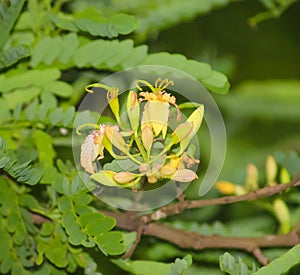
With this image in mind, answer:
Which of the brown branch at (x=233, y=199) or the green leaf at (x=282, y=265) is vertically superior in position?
the green leaf at (x=282, y=265)

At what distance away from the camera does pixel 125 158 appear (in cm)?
50

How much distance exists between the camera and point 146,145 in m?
0.49

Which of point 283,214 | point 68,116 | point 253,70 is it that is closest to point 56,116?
point 68,116

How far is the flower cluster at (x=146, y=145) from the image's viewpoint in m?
0.50

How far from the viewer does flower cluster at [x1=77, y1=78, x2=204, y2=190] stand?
0.50 metres

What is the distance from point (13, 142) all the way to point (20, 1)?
0.11m

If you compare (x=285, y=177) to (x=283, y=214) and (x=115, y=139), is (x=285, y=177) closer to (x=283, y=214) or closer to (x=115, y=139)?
(x=283, y=214)

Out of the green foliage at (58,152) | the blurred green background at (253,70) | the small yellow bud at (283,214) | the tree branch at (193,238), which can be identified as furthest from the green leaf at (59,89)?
the blurred green background at (253,70)

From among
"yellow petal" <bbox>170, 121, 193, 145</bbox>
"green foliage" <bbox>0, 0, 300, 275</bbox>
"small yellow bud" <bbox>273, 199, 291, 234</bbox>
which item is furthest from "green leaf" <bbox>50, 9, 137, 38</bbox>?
"small yellow bud" <bbox>273, 199, 291, 234</bbox>

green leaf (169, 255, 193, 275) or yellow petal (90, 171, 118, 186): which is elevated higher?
yellow petal (90, 171, 118, 186)

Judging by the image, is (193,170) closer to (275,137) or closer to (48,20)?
(48,20)

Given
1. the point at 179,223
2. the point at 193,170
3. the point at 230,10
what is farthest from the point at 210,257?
the point at 230,10

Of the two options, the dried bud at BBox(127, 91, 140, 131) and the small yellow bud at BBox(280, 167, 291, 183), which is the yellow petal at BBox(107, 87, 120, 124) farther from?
the small yellow bud at BBox(280, 167, 291, 183)

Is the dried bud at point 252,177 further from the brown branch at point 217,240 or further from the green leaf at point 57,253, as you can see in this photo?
the green leaf at point 57,253
